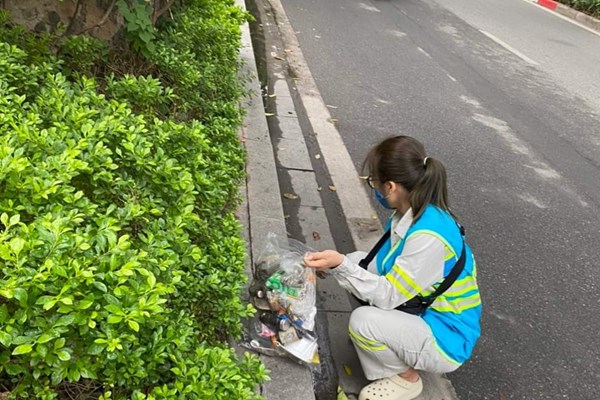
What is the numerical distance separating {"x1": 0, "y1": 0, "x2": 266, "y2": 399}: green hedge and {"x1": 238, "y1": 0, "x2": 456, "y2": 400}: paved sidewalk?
0.37 m

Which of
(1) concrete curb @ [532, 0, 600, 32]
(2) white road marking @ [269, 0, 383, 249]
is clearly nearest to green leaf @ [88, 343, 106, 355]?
(2) white road marking @ [269, 0, 383, 249]

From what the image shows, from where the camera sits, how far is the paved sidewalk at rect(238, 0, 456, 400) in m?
2.57

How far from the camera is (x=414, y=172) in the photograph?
238 centimetres

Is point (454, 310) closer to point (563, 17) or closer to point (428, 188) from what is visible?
point (428, 188)

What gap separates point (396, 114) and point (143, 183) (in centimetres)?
443

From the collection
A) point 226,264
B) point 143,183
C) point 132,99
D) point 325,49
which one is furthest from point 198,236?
point 325,49

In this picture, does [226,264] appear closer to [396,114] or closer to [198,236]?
[198,236]

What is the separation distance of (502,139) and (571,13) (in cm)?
1090

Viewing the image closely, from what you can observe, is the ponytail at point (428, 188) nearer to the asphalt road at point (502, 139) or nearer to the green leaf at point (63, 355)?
the asphalt road at point (502, 139)

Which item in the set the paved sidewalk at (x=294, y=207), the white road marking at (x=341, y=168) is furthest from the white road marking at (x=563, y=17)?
the paved sidewalk at (x=294, y=207)

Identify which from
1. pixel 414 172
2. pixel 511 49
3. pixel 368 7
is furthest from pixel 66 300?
pixel 368 7

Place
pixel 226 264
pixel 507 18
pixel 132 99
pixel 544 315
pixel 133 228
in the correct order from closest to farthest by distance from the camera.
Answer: pixel 133 228
pixel 226 264
pixel 132 99
pixel 544 315
pixel 507 18

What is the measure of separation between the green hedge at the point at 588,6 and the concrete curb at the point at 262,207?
1219cm

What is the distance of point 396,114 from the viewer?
6078 millimetres
